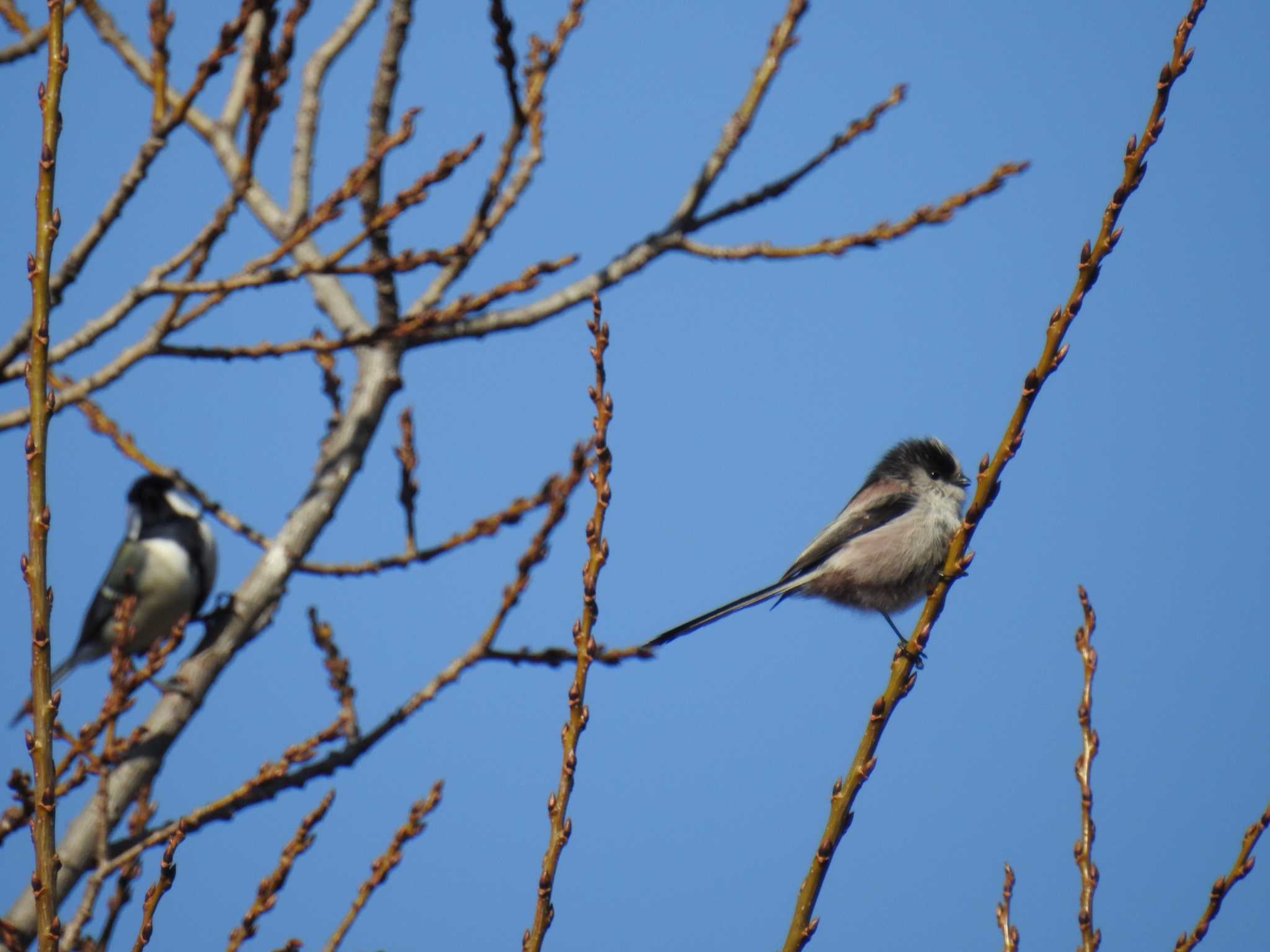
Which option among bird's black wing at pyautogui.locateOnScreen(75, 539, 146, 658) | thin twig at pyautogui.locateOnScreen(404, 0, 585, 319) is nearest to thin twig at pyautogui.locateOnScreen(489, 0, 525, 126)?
thin twig at pyautogui.locateOnScreen(404, 0, 585, 319)

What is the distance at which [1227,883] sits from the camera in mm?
1945

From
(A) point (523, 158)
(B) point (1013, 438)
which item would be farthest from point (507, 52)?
(B) point (1013, 438)

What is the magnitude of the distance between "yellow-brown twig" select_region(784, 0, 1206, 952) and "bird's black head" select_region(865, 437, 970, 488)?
2.74 metres

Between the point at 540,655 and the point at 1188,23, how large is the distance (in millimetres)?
2291

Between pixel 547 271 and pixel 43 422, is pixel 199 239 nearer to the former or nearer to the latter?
pixel 547 271

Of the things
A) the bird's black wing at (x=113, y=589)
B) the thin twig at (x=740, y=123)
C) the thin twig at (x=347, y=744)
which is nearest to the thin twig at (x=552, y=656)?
the thin twig at (x=347, y=744)

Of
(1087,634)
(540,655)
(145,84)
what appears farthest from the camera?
(145,84)

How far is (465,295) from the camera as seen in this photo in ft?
10.4

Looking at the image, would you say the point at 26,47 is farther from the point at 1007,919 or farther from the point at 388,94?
the point at 1007,919

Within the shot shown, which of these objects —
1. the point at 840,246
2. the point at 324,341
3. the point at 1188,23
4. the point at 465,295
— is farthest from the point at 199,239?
the point at 1188,23

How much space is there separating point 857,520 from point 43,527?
3183 mm

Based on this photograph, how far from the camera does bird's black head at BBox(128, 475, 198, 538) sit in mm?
8031

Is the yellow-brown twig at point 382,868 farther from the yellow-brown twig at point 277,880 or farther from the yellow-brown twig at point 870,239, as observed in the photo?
the yellow-brown twig at point 870,239

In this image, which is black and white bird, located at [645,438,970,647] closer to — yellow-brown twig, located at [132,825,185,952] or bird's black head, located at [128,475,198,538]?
yellow-brown twig, located at [132,825,185,952]
